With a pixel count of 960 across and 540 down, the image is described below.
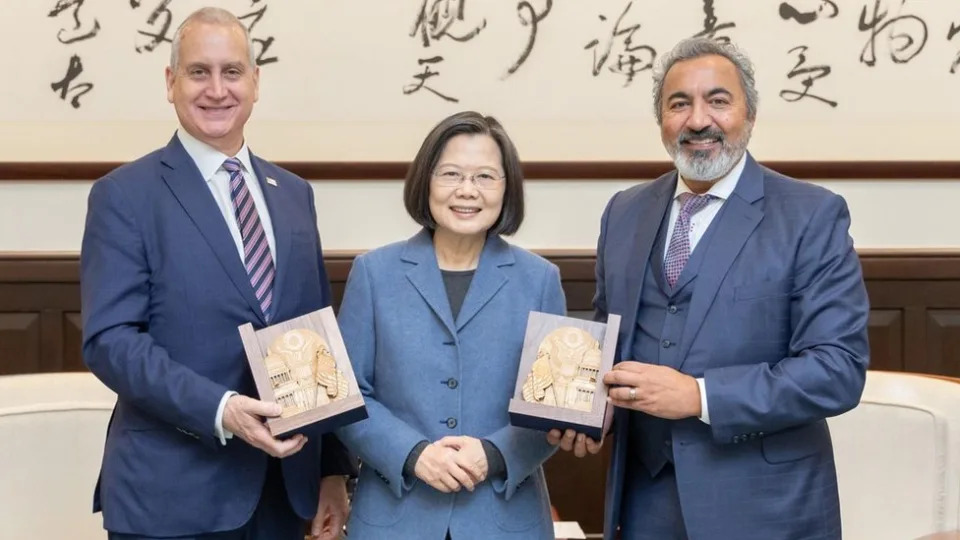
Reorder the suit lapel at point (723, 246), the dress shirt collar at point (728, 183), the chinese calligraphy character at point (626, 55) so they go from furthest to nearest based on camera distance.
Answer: the chinese calligraphy character at point (626, 55) < the dress shirt collar at point (728, 183) < the suit lapel at point (723, 246)

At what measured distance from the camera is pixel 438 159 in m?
2.23

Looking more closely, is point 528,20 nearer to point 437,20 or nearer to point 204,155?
point 437,20

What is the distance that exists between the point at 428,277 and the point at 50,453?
1.28 m

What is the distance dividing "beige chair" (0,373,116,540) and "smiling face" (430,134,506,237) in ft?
4.08

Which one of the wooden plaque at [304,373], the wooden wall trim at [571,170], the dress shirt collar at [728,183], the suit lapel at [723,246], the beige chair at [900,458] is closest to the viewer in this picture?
the wooden plaque at [304,373]

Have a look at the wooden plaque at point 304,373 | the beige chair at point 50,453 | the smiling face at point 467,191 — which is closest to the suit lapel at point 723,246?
the smiling face at point 467,191

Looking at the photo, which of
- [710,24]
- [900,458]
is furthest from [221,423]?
[710,24]

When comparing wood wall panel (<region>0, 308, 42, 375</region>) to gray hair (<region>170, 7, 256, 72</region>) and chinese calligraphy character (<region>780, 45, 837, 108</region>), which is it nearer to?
gray hair (<region>170, 7, 256, 72</region>)

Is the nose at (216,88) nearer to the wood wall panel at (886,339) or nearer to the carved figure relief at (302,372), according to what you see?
the carved figure relief at (302,372)

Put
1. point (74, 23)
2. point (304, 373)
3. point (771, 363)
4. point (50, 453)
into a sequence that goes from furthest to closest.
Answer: point (74, 23), point (50, 453), point (771, 363), point (304, 373)

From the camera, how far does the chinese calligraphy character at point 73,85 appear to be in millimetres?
3777

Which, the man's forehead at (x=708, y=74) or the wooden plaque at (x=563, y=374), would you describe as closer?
the wooden plaque at (x=563, y=374)

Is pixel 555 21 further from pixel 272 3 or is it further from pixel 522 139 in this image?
pixel 272 3

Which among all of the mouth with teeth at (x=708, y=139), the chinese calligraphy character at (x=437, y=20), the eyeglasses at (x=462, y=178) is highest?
the chinese calligraphy character at (x=437, y=20)
